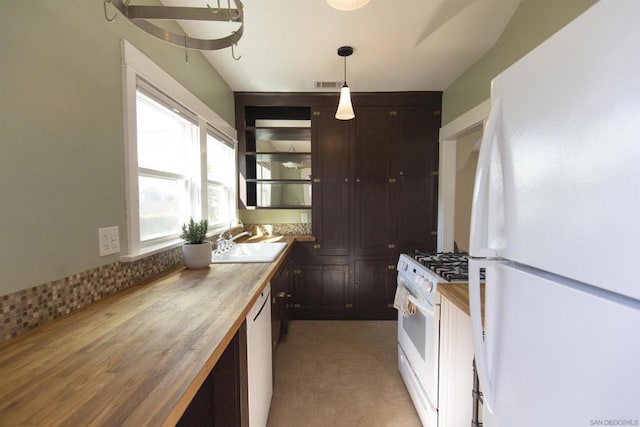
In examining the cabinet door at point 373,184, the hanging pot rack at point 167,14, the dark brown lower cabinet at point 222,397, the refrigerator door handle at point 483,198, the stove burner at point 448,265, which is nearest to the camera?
the refrigerator door handle at point 483,198

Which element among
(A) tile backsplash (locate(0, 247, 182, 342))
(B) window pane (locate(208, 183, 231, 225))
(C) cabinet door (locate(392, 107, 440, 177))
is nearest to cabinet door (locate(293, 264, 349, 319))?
(B) window pane (locate(208, 183, 231, 225))

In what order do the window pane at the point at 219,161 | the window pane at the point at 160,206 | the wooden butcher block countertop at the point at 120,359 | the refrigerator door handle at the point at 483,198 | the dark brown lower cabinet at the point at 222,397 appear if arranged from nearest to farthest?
the wooden butcher block countertop at the point at 120,359, the refrigerator door handle at the point at 483,198, the dark brown lower cabinet at the point at 222,397, the window pane at the point at 160,206, the window pane at the point at 219,161

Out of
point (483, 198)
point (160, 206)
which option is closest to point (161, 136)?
point (160, 206)

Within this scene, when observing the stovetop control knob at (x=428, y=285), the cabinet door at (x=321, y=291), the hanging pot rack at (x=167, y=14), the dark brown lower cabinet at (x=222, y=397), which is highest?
the hanging pot rack at (x=167, y=14)

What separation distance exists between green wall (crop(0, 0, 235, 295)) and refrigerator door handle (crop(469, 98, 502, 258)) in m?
1.37

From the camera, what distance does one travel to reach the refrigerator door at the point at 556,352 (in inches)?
18.1

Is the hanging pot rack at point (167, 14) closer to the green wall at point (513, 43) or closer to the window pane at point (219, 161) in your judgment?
the window pane at point (219, 161)

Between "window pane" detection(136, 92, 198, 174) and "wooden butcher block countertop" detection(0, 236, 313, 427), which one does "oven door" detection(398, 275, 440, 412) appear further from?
"window pane" detection(136, 92, 198, 174)

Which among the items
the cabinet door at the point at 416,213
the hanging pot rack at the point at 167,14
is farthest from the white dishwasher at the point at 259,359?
the cabinet door at the point at 416,213

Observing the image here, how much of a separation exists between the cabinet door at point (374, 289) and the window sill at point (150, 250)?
77.8 inches

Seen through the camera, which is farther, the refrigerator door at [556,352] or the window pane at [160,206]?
the window pane at [160,206]

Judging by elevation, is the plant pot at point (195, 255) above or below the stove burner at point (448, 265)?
above

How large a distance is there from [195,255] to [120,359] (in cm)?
98

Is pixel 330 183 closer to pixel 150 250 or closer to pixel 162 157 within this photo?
pixel 162 157
